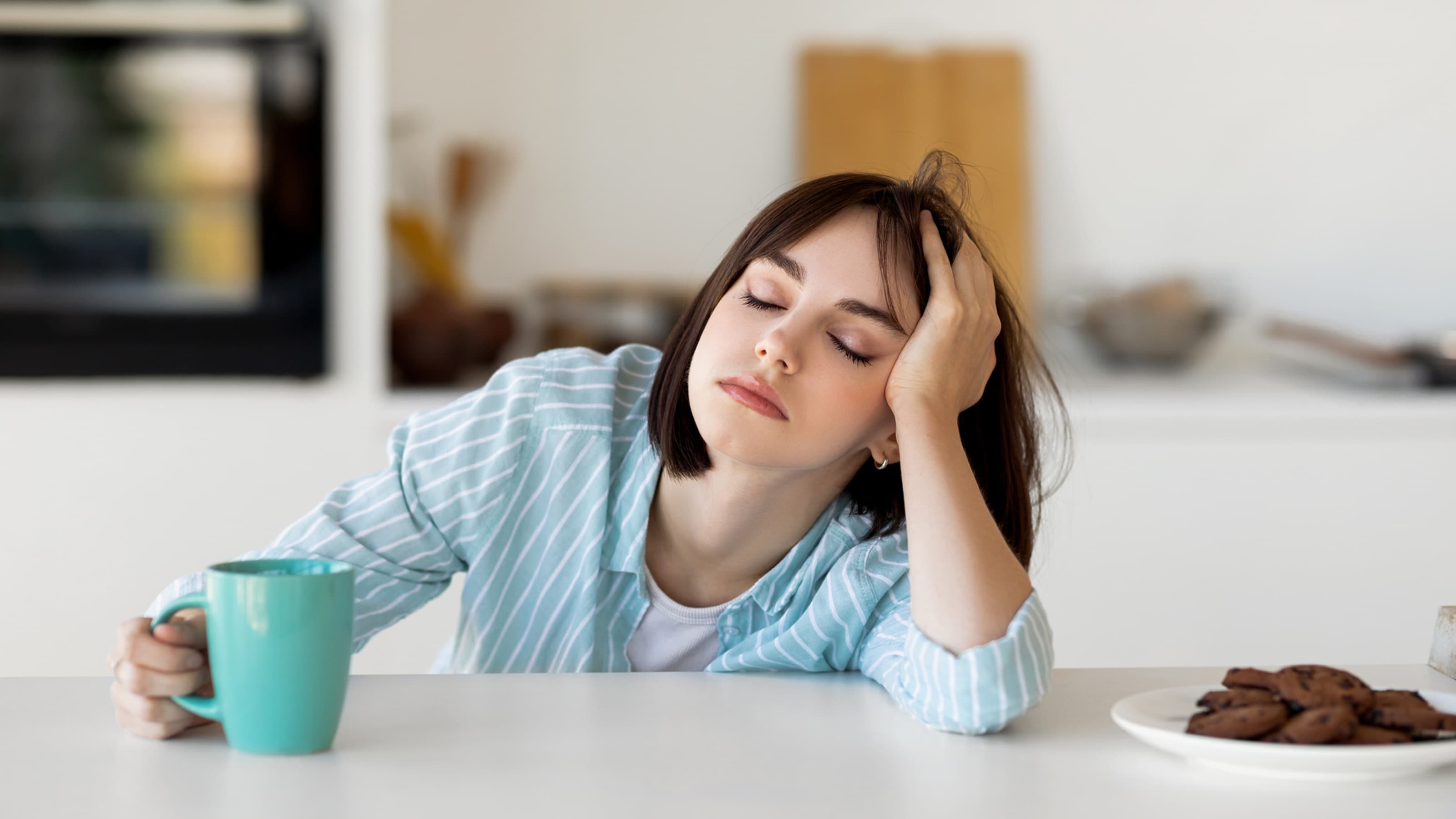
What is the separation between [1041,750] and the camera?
2.66 feet

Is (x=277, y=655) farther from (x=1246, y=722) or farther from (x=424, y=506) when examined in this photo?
(x=1246, y=722)

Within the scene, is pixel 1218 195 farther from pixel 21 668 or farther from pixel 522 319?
pixel 21 668

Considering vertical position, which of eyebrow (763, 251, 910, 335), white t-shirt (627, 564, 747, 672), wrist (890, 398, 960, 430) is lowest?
white t-shirt (627, 564, 747, 672)

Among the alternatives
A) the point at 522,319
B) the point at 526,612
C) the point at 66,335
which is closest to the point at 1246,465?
the point at 522,319

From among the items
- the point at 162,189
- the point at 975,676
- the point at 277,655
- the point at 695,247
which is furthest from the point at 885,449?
the point at 695,247

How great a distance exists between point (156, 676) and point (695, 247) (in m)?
2.02

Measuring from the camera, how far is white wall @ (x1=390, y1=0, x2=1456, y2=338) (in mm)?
2680

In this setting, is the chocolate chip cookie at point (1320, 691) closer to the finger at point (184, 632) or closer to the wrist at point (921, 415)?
the wrist at point (921, 415)

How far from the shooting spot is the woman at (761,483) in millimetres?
992

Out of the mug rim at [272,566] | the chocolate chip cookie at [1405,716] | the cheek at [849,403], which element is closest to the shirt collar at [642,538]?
the cheek at [849,403]

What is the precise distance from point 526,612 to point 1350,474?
5.62 ft

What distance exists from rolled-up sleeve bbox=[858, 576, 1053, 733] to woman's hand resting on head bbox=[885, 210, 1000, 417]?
0.18 m

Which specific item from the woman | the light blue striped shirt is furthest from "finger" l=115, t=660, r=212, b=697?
the light blue striped shirt

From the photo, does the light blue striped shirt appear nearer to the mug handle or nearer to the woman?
the woman
